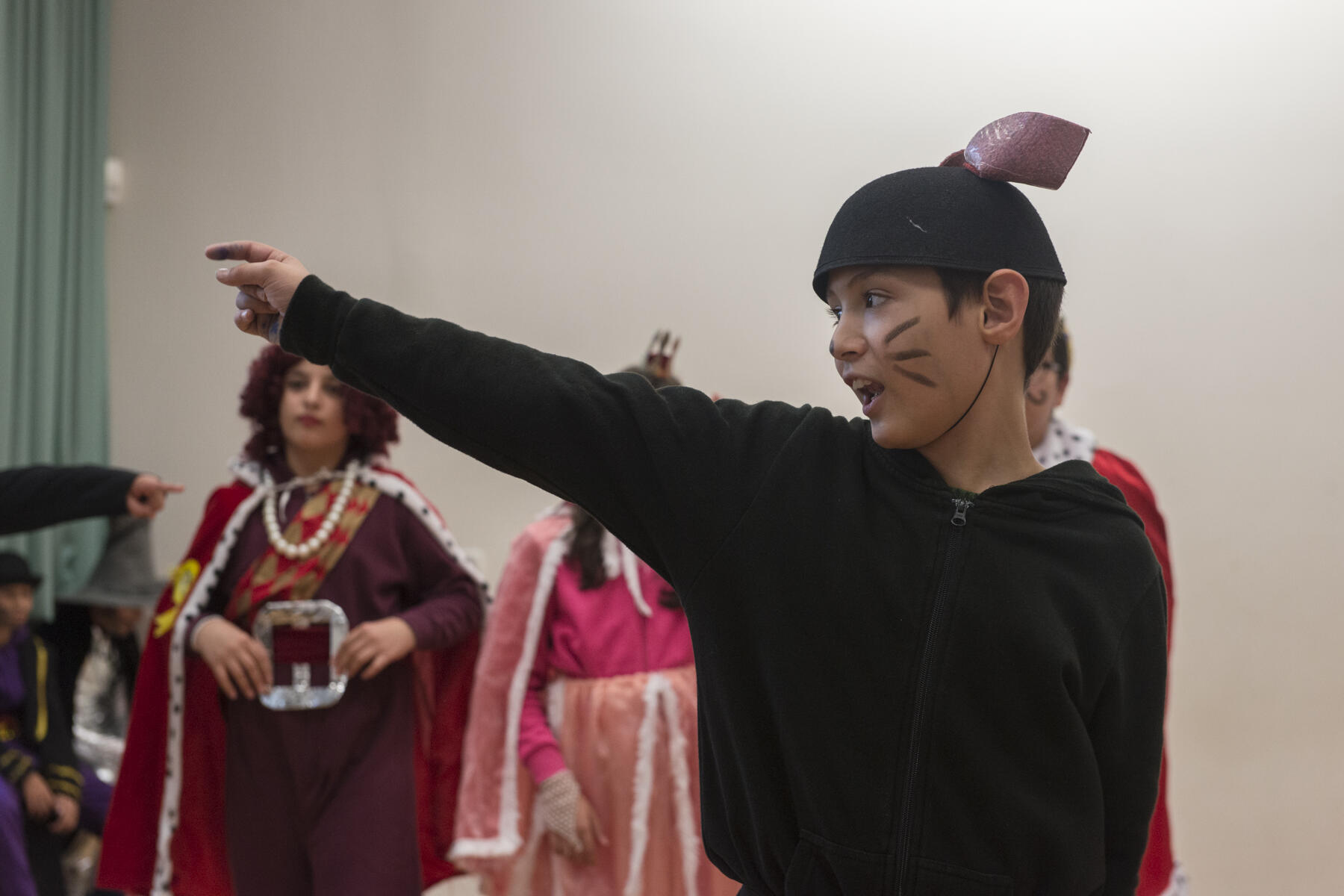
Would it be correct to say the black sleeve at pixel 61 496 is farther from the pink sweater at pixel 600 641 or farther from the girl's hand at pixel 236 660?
the pink sweater at pixel 600 641

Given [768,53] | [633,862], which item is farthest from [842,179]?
[633,862]

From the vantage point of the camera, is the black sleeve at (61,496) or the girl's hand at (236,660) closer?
the girl's hand at (236,660)

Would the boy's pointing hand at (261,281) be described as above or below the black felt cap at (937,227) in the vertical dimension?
below

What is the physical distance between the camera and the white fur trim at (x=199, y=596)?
7.84 feet

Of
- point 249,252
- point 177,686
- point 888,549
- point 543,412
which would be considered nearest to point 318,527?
point 177,686

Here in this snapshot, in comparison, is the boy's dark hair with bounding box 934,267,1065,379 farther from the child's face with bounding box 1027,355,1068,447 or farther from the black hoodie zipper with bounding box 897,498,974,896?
the child's face with bounding box 1027,355,1068,447

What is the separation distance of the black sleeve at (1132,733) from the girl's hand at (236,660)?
1.67 m

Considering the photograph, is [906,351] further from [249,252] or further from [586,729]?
[586,729]

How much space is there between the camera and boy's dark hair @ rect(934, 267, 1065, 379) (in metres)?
1.05

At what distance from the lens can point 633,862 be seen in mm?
2271

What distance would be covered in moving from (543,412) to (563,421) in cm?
2

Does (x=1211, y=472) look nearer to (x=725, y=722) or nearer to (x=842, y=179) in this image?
(x=842, y=179)

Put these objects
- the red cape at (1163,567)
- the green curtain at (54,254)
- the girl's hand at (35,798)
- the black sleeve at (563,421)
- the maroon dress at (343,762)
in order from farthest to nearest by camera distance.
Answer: the green curtain at (54,254)
the girl's hand at (35,798)
the red cape at (1163,567)
the maroon dress at (343,762)
the black sleeve at (563,421)

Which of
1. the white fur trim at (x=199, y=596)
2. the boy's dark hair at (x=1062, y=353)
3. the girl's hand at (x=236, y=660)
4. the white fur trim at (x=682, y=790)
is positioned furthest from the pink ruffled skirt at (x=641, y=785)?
the boy's dark hair at (x=1062, y=353)
